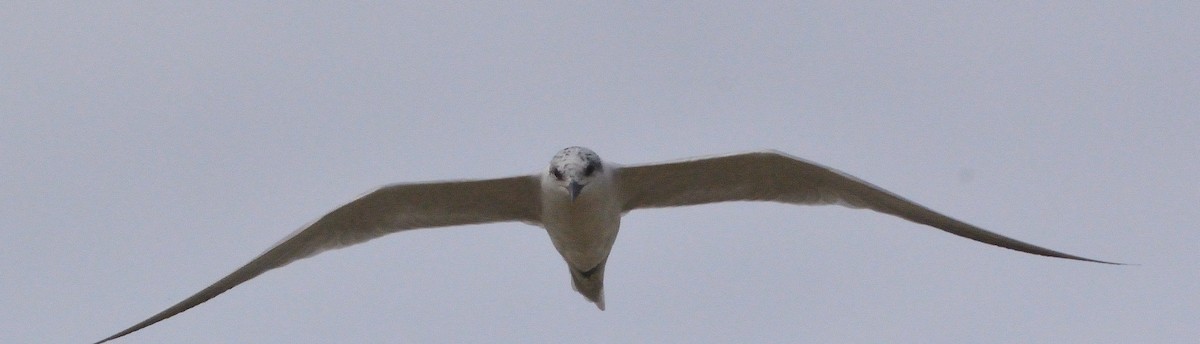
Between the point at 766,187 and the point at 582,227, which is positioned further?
the point at 766,187

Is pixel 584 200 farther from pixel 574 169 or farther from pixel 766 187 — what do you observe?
pixel 766 187

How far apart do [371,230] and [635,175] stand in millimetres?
2421

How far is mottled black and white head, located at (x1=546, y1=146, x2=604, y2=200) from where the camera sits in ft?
38.9

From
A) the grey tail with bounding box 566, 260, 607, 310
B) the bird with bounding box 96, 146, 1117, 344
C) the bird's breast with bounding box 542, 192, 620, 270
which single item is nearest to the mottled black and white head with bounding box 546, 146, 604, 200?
the bird with bounding box 96, 146, 1117, 344

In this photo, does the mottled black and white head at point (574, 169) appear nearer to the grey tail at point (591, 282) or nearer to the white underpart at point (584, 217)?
the white underpart at point (584, 217)

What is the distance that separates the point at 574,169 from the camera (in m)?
11.9

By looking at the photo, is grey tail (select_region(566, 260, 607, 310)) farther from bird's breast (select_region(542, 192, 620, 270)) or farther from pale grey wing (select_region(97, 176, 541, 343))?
pale grey wing (select_region(97, 176, 541, 343))

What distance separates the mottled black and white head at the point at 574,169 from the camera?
11.9 m

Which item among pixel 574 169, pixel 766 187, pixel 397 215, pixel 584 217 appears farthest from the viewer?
pixel 397 215

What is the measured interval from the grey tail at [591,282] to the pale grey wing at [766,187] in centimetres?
76

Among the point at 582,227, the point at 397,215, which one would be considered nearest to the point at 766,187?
the point at 582,227

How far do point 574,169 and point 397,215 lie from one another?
1.98 meters

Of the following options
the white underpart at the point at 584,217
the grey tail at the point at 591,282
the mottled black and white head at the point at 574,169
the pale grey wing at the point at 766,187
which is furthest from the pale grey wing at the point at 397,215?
the pale grey wing at the point at 766,187

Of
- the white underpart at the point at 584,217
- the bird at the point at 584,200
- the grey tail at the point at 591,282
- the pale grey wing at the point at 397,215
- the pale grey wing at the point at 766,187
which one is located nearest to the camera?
the white underpart at the point at 584,217
